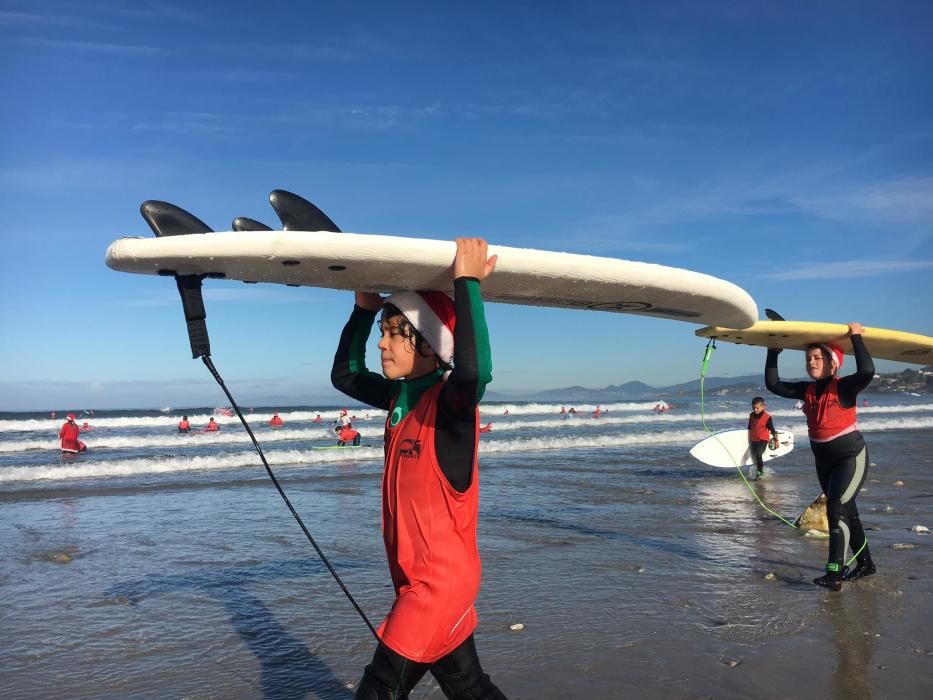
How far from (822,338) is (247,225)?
5031 mm

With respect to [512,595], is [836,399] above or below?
above

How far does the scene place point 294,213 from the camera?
8.59 ft

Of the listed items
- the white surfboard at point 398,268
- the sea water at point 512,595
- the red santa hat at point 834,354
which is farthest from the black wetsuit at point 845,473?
the white surfboard at point 398,268

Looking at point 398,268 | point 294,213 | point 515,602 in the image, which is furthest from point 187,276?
point 515,602

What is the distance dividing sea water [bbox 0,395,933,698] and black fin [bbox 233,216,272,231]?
261cm

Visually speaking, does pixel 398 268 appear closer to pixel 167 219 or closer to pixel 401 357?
pixel 401 357

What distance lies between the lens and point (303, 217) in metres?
2.62

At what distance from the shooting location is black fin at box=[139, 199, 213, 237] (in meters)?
2.55

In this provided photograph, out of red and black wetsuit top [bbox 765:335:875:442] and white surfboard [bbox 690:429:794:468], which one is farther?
white surfboard [bbox 690:429:794:468]

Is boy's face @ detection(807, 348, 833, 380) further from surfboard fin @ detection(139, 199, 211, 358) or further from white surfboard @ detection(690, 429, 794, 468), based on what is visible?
white surfboard @ detection(690, 429, 794, 468)

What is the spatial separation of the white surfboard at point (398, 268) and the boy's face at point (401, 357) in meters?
0.23

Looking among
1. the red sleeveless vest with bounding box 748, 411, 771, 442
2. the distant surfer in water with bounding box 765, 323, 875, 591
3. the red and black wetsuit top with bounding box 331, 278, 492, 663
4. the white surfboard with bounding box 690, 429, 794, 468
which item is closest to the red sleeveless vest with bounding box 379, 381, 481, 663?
the red and black wetsuit top with bounding box 331, 278, 492, 663

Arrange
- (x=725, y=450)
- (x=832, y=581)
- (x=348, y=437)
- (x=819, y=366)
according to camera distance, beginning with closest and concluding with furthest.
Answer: (x=832, y=581) < (x=819, y=366) < (x=725, y=450) < (x=348, y=437)

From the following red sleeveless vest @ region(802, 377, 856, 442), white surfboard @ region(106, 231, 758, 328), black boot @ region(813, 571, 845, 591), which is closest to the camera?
white surfboard @ region(106, 231, 758, 328)
